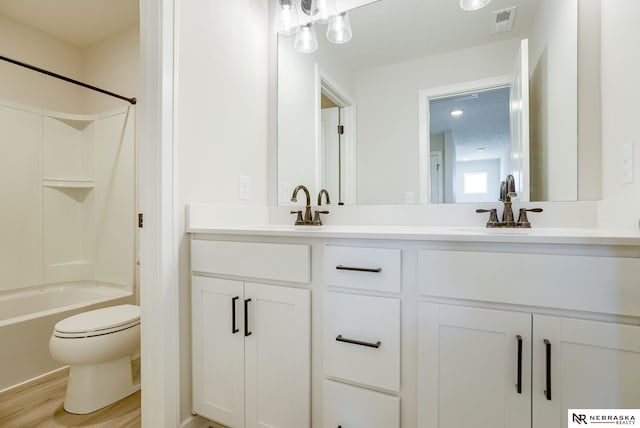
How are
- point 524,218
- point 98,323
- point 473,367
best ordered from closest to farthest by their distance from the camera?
point 473,367 → point 524,218 → point 98,323

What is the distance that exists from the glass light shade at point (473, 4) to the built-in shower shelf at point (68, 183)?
2954 mm

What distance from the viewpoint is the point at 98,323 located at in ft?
5.15

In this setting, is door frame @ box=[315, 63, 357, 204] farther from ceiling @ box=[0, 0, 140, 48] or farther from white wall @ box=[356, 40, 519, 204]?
ceiling @ box=[0, 0, 140, 48]

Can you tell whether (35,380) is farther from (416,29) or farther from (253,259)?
(416,29)

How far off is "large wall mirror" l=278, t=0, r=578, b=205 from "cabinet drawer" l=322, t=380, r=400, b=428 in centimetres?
87

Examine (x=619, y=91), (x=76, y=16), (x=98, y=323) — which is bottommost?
(x=98, y=323)

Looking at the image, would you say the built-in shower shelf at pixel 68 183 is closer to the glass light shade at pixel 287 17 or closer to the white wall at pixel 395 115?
the glass light shade at pixel 287 17

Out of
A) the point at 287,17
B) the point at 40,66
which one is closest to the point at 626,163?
the point at 287,17

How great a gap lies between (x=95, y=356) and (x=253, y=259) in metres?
1.05

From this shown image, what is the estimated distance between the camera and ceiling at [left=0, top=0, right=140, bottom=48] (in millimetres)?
2165

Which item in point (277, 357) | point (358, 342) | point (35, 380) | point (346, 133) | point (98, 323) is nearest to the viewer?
point (358, 342)

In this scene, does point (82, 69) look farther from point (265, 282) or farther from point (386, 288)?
point (386, 288)

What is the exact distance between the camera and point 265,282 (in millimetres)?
1151

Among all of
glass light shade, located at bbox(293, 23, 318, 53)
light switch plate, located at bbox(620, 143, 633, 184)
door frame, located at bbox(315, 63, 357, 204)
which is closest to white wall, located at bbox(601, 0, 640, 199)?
light switch plate, located at bbox(620, 143, 633, 184)
